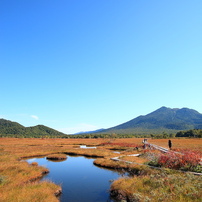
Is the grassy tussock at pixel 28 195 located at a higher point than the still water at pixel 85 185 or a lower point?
higher

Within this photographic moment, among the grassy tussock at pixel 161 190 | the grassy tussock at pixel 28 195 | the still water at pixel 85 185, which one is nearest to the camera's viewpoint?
the grassy tussock at pixel 161 190

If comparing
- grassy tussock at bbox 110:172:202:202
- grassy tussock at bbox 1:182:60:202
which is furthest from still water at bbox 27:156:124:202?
grassy tussock at bbox 1:182:60:202

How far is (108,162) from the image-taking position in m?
28.8

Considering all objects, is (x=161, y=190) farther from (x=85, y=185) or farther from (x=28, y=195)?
(x=28, y=195)

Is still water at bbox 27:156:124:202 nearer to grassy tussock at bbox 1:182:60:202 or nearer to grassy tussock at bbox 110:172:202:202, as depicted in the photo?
grassy tussock at bbox 110:172:202:202

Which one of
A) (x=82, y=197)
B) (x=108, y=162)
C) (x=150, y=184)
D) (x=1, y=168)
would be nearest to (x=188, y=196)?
(x=150, y=184)

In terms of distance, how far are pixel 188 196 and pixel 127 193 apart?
498cm

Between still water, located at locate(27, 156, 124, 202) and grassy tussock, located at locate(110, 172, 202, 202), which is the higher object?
grassy tussock, located at locate(110, 172, 202, 202)

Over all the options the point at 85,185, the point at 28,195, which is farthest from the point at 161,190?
the point at 28,195

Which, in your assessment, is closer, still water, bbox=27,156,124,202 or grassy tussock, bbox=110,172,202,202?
grassy tussock, bbox=110,172,202,202

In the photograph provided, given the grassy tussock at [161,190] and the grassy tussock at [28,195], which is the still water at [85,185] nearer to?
the grassy tussock at [161,190]

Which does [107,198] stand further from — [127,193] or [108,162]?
[108,162]

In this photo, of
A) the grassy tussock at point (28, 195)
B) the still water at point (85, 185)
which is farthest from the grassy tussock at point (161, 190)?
the grassy tussock at point (28, 195)

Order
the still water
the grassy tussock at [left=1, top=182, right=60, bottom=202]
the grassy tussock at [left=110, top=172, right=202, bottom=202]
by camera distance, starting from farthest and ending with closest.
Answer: the still water
the grassy tussock at [left=1, top=182, right=60, bottom=202]
the grassy tussock at [left=110, top=172, right=202, bottom=202]
